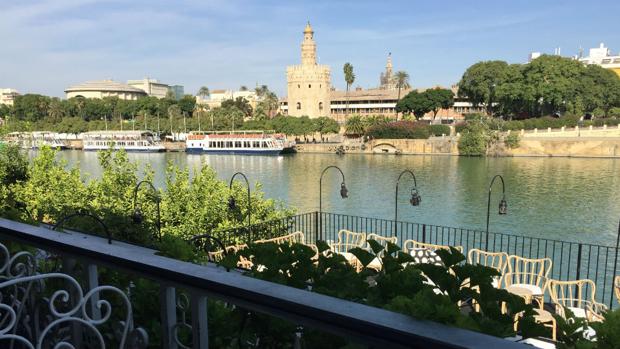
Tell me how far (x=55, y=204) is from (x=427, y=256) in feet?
30.9

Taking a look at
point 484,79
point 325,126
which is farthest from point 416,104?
point 325,126

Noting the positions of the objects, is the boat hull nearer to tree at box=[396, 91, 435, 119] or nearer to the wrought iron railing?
tree at box=[396, 91, 435, 119]

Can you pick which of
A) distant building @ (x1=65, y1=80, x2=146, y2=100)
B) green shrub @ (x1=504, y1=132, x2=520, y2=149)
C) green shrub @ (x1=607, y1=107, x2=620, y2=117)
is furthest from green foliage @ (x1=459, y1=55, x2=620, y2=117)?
distant building @ (x1=65, y1=80, x2=146, y2=100)

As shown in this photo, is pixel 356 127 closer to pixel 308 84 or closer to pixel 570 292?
pixel 308 84

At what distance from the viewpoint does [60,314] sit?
151 cm

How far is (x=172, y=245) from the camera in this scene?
1.96 m

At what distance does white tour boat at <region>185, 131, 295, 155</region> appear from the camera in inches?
2504

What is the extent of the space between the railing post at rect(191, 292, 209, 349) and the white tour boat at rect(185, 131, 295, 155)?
61989mm

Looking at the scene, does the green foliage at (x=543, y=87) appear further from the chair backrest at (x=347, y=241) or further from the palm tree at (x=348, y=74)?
the chair backrest at (x=347, y=241)

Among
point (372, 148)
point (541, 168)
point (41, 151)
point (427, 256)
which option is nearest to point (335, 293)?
point (427, 256)

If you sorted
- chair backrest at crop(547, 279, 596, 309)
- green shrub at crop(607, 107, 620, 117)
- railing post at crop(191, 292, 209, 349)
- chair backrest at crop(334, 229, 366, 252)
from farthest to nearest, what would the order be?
green shrub at crop(607, 107, 620, 117) < chair backrest at crop(334, 229, 366, 252) < chair backrest at crop(547, 279, 596, 309) < railing post at crop(191, 292, 209, 349)

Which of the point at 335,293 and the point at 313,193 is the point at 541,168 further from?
the point at 335,293

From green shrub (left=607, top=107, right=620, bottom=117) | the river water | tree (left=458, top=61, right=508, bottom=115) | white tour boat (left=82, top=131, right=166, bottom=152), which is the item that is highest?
tree (left=458, top=61, right=508, bottom=115)

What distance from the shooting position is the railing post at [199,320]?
4.21ft
